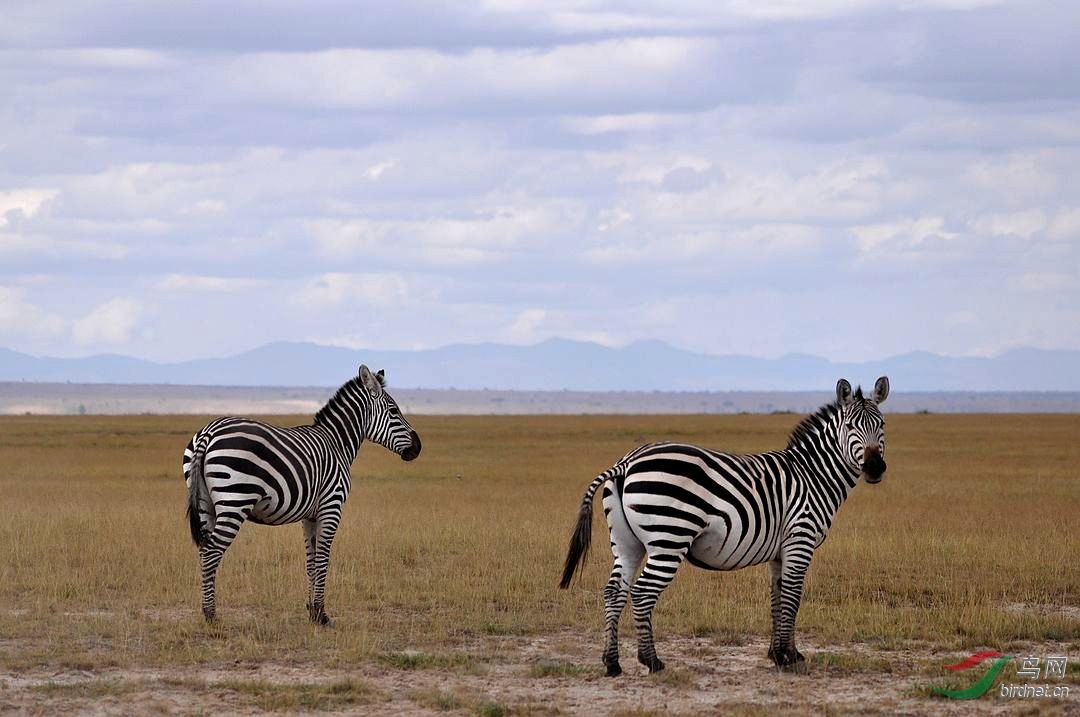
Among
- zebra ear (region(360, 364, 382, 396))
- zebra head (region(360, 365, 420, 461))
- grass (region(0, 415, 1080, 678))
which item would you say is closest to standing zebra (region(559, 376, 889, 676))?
grass (region(0, 415, 1080, 678))

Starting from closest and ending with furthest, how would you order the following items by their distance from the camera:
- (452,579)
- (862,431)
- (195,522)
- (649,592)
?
1. (649,592)
2. (862,431)
3. (195,522)
4. (452,579)

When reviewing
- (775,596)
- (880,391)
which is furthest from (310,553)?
(880,391)

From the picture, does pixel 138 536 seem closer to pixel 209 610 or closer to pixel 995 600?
pixel 209 610

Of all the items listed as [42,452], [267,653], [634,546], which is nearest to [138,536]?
[267,653]

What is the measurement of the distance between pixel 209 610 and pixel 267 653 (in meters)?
1.49

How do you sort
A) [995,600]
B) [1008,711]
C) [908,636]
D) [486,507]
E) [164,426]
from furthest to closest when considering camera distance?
1. [164,426]
2. [486,507]
3. [995,600]
4. [908,636]
5. [1008,711]

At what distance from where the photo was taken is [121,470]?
33688 mm

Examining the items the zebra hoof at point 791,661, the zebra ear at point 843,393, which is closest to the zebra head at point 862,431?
the zebra ear at point 843,393

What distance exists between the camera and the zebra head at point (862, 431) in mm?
11062

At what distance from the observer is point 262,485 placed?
1225cm

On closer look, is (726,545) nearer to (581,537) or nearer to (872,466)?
(581,537)

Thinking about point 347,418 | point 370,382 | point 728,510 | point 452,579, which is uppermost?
point 370,382

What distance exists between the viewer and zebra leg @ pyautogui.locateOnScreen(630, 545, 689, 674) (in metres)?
10.2

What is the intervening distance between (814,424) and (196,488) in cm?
560
